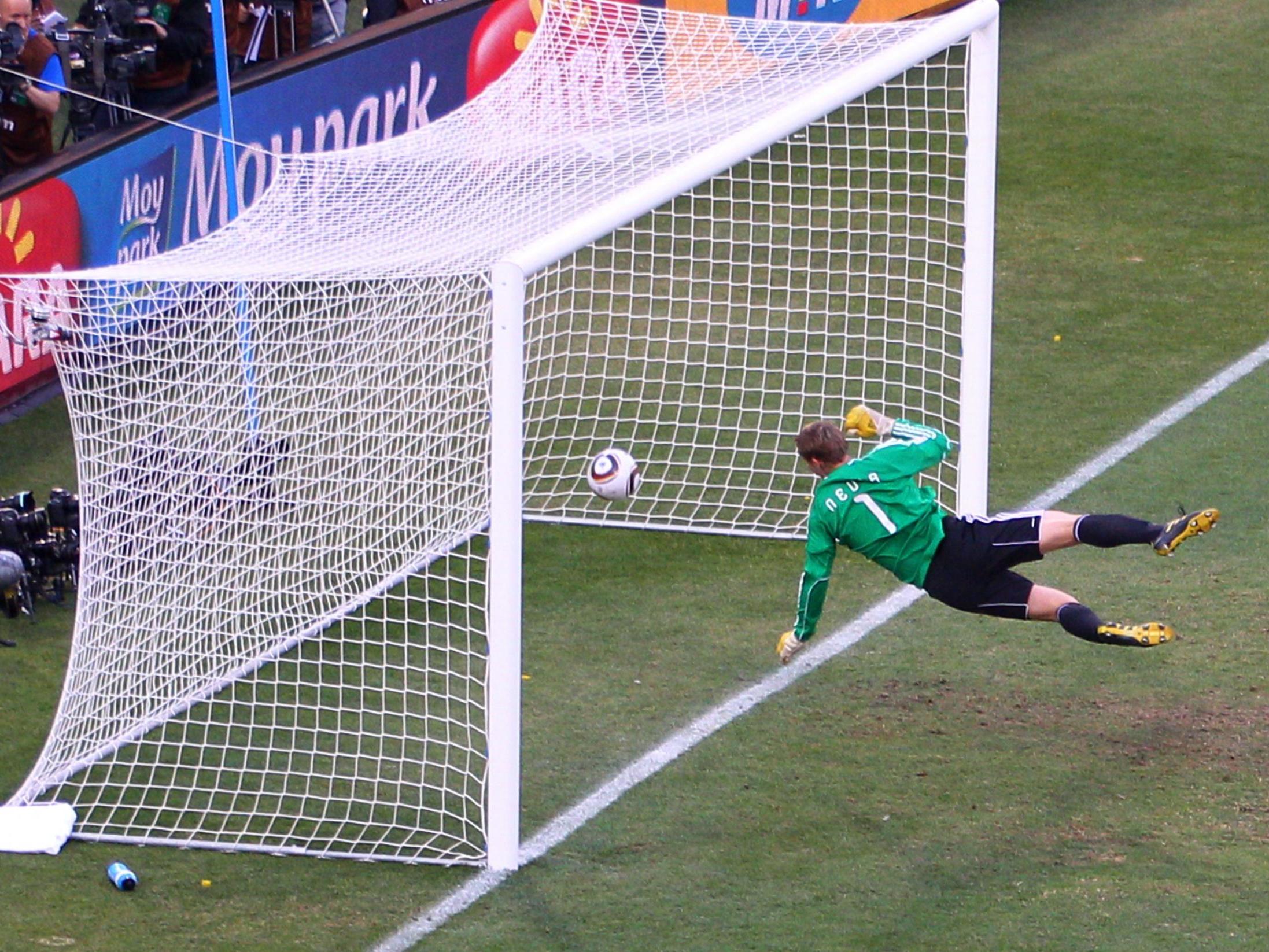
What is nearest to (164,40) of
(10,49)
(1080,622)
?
(10,49)

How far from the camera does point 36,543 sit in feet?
28.0

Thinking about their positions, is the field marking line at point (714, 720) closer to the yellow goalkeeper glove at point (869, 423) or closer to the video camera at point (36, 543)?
the yellow goalkeeper glove at point (869, 423)

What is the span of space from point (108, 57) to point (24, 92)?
2.20 ft

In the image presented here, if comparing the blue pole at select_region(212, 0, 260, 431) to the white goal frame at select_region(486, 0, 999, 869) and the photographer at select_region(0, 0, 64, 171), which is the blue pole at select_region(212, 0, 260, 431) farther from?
the photographer at select_region(0, 0, 64, 171)

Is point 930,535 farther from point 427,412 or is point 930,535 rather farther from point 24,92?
point 24,92

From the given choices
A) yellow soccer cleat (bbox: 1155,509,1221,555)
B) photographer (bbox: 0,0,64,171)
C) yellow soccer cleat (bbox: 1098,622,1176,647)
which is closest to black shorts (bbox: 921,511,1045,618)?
yellow soccer cleat (bbox: 1098,622,1176,647)

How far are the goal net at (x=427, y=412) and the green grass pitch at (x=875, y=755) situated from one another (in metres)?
0.33

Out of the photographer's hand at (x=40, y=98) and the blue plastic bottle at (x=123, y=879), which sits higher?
the photographer's hand at (x=40, y=98)

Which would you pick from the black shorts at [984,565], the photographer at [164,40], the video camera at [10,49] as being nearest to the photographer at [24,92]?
the video camera at [10,49]

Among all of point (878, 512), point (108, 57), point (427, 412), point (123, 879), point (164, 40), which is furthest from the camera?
point (164, 40)

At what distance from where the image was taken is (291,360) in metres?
8.44

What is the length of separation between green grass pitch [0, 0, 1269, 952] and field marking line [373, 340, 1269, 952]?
6 cm

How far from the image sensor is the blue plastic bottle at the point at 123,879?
21.6 feet

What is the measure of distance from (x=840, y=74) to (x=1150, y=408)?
267 cm
